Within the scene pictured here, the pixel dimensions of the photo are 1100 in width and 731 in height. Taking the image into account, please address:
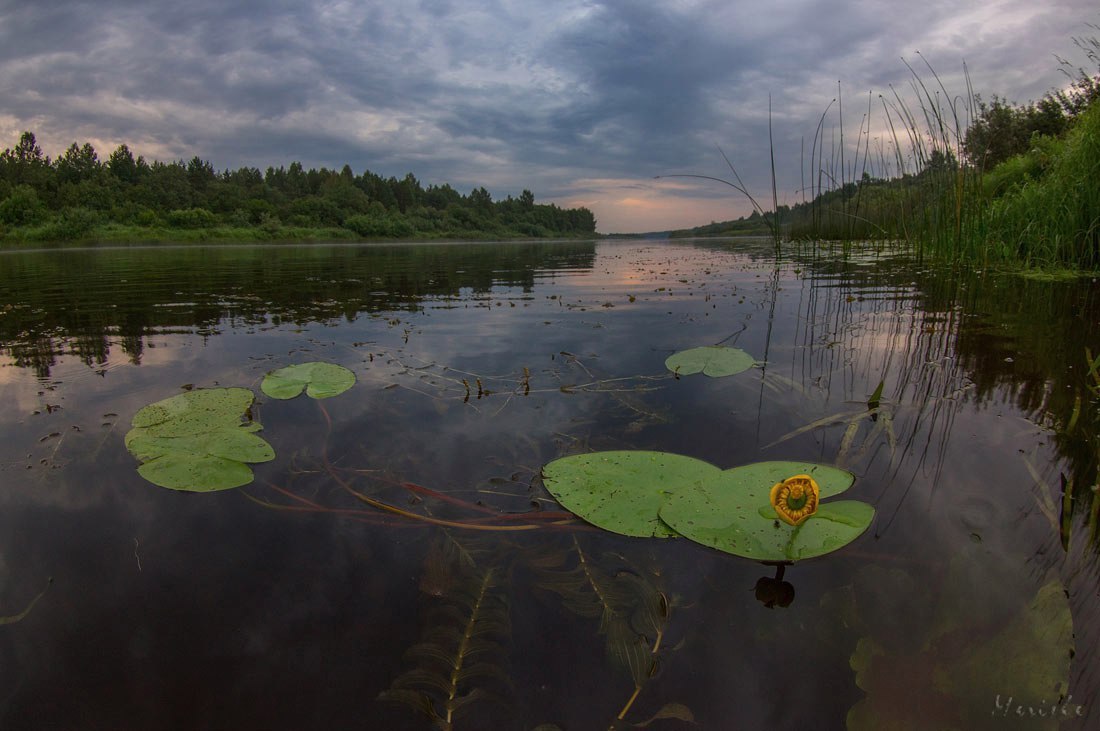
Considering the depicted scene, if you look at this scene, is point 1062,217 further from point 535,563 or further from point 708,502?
point 535,563

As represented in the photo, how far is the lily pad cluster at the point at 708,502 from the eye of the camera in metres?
1.50

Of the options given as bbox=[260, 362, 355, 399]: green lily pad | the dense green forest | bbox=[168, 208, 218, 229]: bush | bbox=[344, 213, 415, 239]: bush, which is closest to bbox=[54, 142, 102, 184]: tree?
the dense green forest

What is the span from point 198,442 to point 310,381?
95 centimetres

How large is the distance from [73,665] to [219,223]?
71531 mm

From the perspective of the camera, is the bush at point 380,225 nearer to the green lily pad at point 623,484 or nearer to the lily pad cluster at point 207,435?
the lily pad cluster at point 207,435

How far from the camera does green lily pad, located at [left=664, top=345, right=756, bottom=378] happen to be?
3.37m

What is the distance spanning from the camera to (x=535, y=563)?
1517 millimetres

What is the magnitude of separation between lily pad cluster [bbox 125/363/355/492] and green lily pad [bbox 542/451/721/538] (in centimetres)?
136

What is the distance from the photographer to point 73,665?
3.92 feet

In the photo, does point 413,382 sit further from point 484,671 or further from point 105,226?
point 105,226

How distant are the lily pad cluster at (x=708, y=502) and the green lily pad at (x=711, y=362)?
1423 millimetres

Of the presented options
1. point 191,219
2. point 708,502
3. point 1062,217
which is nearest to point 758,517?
point 708,502

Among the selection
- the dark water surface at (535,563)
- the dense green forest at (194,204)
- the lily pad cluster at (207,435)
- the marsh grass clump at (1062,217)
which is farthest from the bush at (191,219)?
the marsh grass clump at (1062,217)

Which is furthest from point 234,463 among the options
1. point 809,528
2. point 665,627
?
point 809,528
